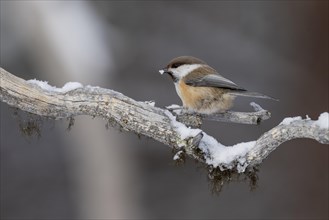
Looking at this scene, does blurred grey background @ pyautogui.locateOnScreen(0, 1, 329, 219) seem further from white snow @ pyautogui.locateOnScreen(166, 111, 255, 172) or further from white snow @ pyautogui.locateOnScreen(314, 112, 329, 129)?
white snow @ pyautogui.locateOnScreen(314, 112, 329, 129)

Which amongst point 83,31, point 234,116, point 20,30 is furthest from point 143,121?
point 20,30

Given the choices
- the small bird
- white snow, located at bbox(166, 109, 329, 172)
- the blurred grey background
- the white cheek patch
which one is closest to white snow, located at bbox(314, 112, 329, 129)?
white snow, located at bbox(166, 109, 329, 172)

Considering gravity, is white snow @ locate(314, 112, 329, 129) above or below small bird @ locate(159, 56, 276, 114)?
below

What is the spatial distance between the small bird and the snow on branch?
0.15 ft

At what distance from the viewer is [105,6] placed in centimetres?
629

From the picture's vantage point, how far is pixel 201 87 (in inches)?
109

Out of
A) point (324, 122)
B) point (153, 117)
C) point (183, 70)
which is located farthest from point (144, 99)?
point (324, 122)

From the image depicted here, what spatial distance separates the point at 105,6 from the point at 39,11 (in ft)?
2.62

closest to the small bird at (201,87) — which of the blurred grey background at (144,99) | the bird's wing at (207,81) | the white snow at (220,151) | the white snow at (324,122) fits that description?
the bird's wing at (207,81)

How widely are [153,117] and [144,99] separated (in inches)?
128

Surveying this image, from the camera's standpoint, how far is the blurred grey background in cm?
576

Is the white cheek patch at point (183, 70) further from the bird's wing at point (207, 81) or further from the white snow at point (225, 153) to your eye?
the white snow at point (225, 153)

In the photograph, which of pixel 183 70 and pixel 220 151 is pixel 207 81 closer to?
pixel 183 70

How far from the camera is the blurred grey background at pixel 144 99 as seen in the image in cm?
576
